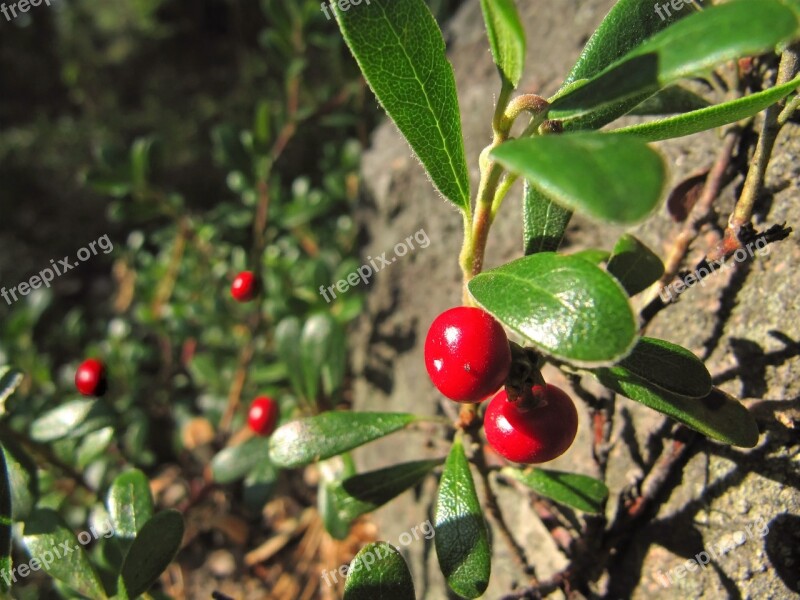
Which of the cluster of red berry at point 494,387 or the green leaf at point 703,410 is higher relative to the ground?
the cluster of red berry at point 494,387

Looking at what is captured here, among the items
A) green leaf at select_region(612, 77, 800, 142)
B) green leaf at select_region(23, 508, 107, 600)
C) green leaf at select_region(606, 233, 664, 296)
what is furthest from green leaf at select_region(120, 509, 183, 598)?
green leaf at select_region(612, 77, 800, 142)

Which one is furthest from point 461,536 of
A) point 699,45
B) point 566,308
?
point 699,45

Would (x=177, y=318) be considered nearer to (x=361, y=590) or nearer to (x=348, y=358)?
(x=348, y=358)

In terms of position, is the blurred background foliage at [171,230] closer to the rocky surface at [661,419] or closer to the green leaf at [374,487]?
the rocky surface at [661,419]

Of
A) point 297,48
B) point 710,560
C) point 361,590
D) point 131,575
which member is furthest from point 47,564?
point 297,48

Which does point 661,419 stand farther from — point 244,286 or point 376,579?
point 244,286

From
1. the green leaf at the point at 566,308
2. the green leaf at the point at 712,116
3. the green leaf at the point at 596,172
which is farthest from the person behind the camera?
the green leaf at the point at 712,116

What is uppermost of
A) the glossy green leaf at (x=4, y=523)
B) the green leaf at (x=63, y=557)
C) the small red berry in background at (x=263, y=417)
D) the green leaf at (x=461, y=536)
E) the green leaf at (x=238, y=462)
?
the glossy green leaf at (x=4, y=523)

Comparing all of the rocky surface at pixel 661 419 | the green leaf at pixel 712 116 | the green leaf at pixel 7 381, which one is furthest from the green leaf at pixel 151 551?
the green leaf at pixel 712 116
